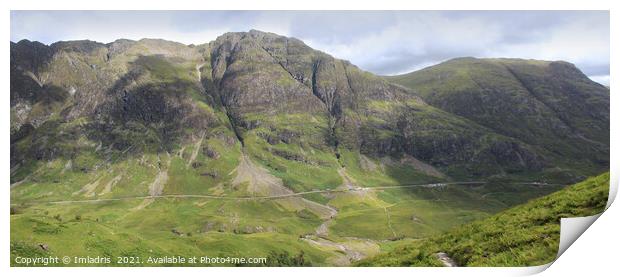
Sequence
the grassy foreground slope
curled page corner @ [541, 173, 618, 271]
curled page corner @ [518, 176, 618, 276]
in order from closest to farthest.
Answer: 1. the grassy foreground slope
2. curled page corner @ [518, 176, 618, 276]
3. curled page corner @ [541, 173, 618, 271]

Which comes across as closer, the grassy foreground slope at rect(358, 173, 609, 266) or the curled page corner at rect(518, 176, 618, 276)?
the grassy foreground slope at rect(358, 173, 609, 266)

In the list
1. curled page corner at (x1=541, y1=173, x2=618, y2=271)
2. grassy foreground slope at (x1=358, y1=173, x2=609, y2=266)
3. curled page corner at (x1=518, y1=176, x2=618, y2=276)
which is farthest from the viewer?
curled page corner at (x1=541, y1=173, x2=618, y2=271)

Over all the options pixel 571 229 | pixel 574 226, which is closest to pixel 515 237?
pixel 571 229

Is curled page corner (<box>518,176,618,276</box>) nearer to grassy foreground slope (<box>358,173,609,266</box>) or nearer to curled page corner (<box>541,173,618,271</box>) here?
curled page corner (<box>541,173,618,271</box>)

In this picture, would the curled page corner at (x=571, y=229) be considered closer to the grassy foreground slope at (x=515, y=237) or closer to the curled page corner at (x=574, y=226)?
the curled page corner at (x=574, y=226)

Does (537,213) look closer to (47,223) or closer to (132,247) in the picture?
(132,247)

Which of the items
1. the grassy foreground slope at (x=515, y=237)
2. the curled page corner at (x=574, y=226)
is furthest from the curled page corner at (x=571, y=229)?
the grassy foreground slope at (x=515, y=237)

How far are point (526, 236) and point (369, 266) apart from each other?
796cm

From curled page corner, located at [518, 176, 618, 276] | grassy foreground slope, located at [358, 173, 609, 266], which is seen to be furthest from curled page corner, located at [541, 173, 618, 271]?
grassy foreground slope, located at [358, 173, 609, 266]

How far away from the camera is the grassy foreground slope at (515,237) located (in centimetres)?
1944

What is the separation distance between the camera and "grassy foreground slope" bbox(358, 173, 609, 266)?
19.4 metres

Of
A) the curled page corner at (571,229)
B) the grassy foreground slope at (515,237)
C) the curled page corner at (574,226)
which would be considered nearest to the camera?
the grassy foreground slope at (515,237)
